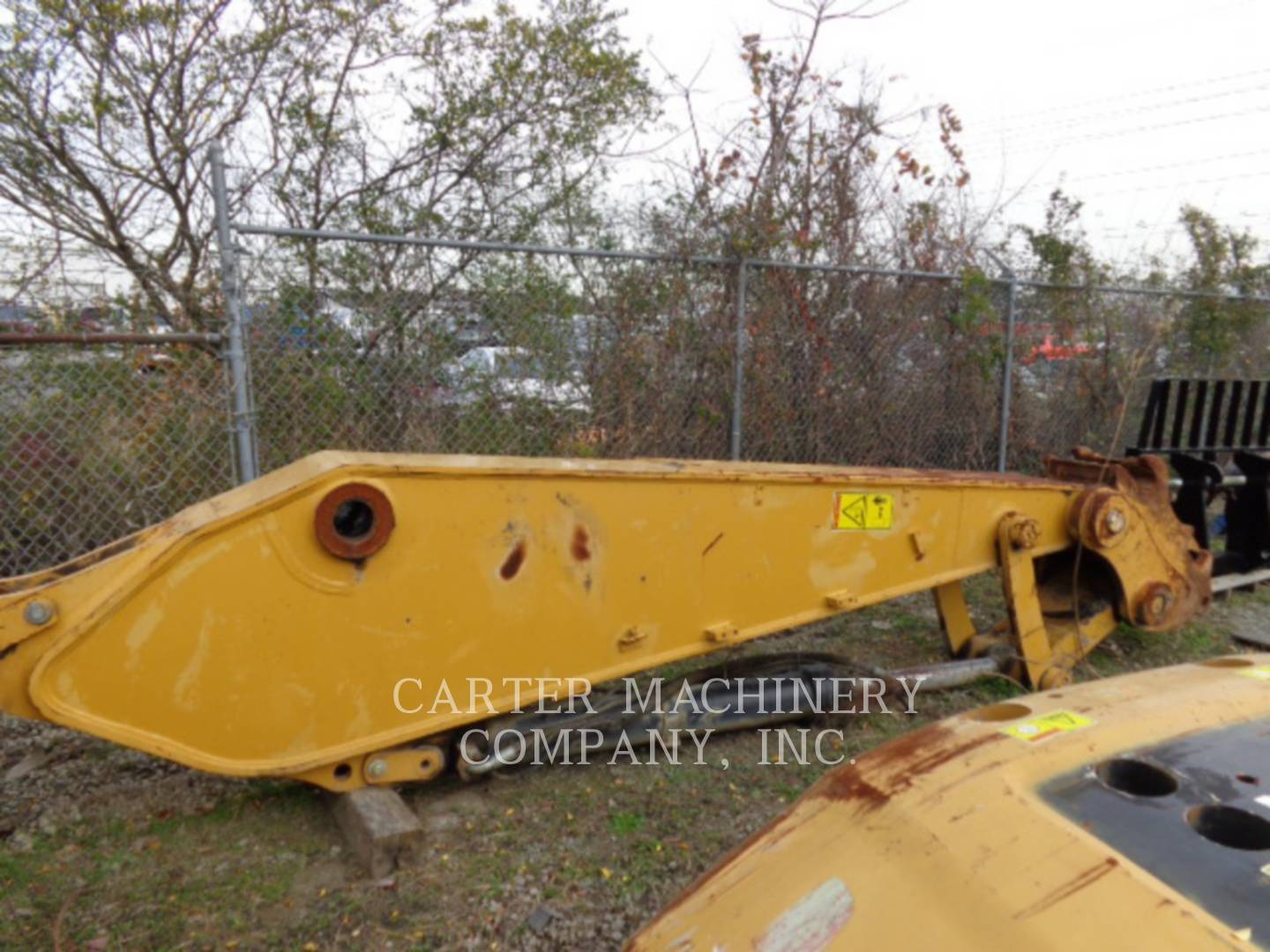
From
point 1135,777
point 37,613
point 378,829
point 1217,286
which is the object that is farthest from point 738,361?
point 1217,286

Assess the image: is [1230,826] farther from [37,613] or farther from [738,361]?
[738,361]

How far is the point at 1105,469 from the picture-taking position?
13.1 ft

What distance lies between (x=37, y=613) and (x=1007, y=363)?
21.1ft

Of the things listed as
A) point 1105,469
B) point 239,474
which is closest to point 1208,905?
point 1105,469

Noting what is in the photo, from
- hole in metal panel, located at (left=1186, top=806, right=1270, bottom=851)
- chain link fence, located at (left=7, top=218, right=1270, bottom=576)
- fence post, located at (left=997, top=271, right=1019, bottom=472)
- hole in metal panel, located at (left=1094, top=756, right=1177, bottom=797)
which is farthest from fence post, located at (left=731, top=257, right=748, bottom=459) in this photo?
hole in metal panel, located at (left=1186, top=806, right=1270, bottom=851)

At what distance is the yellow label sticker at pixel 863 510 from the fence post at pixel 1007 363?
155 inches

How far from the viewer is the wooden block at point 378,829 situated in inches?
103

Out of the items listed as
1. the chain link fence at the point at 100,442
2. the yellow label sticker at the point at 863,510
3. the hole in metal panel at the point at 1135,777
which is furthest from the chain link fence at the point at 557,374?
the hole in metal panel at the point at 1135,777

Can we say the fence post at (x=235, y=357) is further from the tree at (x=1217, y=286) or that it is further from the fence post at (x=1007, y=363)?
the tree at (x=1217, y=286)

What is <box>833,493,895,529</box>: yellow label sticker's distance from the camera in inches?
129

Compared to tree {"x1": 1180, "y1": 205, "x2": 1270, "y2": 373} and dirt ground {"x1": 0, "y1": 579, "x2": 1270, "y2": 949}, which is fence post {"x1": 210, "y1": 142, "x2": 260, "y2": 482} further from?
tree {"x1": 1180, "y1": 205, "x2": 1270, "y2": 373}

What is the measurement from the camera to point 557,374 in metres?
5.16

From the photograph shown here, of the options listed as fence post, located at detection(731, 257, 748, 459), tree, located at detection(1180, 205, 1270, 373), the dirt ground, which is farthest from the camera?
tree, located at detection(1180, 205, 1270, 373)

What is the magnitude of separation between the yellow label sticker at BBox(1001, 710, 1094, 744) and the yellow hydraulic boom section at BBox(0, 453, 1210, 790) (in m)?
1.50
